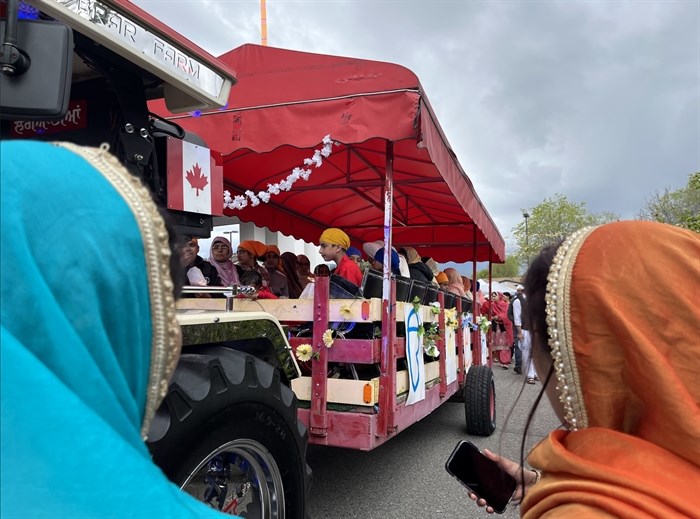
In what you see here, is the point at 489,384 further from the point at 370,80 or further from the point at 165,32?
the point at 165,32

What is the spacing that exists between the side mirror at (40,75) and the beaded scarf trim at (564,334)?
138cm

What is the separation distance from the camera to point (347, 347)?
325cm

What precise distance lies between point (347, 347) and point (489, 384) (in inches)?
115

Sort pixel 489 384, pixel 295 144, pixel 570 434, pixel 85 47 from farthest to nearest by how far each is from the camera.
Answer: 1. pixel 489 384
2. pixel 295 144
3. pixel 85 47
4. pixel 570 434

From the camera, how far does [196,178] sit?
2.34m

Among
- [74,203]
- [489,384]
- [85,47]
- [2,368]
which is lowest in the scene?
[489,384]

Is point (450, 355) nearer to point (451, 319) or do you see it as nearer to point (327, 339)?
point (451, 319)

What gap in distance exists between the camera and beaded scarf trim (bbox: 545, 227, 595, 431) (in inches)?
42.8

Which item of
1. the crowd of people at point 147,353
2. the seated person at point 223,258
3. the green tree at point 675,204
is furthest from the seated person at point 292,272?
the green tree at point 675,204

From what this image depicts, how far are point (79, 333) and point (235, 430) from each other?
1474mm

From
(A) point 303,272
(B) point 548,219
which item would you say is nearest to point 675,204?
(B) point 548,219

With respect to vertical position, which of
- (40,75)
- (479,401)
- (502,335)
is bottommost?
(502,335)

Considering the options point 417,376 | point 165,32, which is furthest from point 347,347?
point 165,32

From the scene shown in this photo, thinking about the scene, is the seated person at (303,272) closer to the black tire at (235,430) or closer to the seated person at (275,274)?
the seated person at (275,274)
